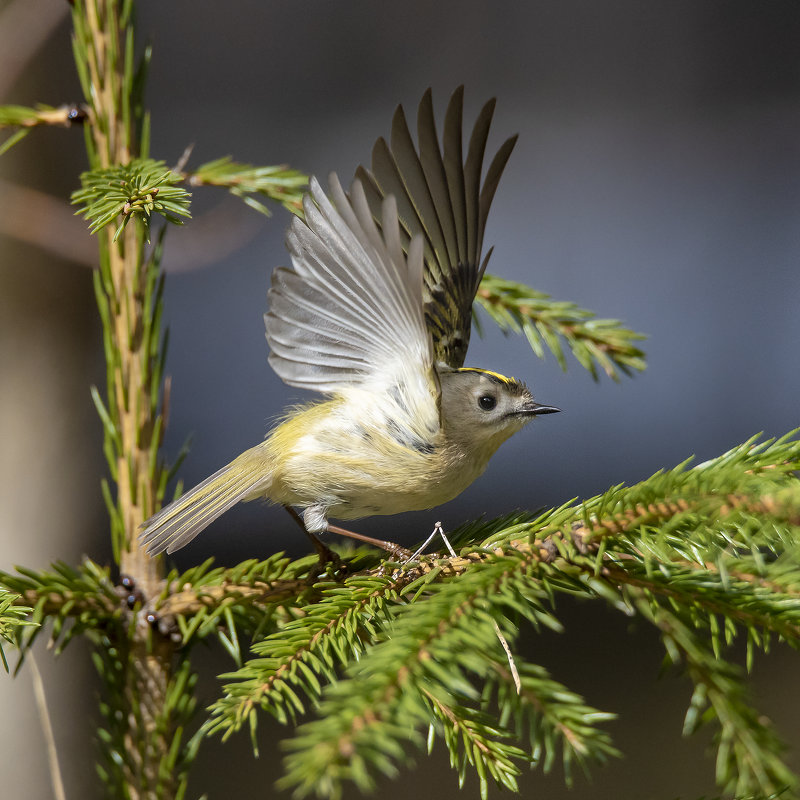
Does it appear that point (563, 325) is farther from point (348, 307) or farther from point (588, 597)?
point (588, 597)

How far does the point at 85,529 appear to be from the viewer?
4.37 ft

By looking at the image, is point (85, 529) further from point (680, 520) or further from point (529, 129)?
point (529, 129)

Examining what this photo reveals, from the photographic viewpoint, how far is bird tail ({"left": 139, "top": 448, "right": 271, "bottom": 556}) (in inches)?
28.5

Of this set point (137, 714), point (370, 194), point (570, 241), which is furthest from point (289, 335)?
point (570, 241)

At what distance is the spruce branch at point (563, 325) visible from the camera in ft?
3.01

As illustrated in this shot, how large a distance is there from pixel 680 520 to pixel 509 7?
2181 millimetres

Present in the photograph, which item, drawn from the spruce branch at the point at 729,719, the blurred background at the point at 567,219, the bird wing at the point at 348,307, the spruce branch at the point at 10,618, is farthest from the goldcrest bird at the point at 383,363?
the blurred background at the point at 567,219

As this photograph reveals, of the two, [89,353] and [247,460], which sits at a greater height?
[89,353]

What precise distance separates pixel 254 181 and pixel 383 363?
0.22m

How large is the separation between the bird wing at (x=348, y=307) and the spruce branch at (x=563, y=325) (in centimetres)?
16

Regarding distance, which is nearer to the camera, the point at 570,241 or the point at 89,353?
the point at 89,353

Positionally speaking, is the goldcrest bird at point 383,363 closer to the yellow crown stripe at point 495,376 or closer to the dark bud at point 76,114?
the yellow crown stripe at point 495,376

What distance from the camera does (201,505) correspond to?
84 cm

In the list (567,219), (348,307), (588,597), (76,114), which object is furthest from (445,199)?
(567,219)
